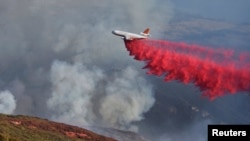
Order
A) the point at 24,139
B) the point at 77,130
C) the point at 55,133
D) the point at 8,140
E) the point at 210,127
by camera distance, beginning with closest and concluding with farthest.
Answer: the point at 210,127
the point at 8,140
the point at 24,139
the point at 55,133
the point at 77,130

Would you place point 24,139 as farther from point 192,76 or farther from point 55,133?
point 192,76

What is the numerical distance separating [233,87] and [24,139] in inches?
3054

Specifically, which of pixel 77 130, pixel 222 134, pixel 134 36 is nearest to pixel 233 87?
pixel 134 36

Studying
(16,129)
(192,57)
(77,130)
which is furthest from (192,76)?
(16,129)

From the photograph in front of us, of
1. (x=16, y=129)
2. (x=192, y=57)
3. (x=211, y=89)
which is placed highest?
(x=192, y=57)

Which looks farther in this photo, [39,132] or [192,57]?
[192,57]

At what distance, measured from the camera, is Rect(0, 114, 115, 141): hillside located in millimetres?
140750

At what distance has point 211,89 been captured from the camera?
168 meters

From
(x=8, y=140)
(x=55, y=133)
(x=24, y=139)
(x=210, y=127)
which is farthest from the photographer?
(x=55, y=133)

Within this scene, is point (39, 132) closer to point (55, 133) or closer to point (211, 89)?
point (55, 133)

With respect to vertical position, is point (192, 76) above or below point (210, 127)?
above

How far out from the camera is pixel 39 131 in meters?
156

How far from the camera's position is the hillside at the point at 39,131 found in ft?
462

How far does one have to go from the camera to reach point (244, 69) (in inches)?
6570
